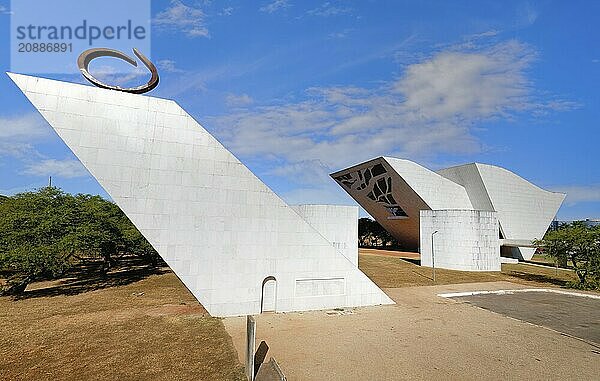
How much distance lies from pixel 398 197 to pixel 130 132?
3522 cm

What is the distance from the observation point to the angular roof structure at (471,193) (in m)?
38.3

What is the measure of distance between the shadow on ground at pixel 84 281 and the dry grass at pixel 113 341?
1.77 metres

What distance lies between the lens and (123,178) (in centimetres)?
1086

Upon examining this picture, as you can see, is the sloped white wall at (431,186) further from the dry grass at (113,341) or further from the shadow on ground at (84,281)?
the dry grass at (113,341)

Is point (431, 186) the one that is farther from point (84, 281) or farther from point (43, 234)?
point (43, 234)

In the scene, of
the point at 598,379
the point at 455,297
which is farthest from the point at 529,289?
the point at 598,379

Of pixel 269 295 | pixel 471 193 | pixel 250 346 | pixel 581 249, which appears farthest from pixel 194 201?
pixel 471 193

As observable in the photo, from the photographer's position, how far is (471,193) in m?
40.0

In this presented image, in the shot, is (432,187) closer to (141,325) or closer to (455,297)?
(455,297)

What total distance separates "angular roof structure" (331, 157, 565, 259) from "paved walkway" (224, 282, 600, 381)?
26.5m

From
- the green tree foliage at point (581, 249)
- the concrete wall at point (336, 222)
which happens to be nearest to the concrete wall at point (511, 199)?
the green tree foliage at point (581, 249)

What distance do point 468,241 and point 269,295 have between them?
2466 centimetres

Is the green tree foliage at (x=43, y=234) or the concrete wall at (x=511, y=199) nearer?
the green tree foliage at (x=43, y=234)

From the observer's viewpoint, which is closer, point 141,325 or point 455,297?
point 141,325
